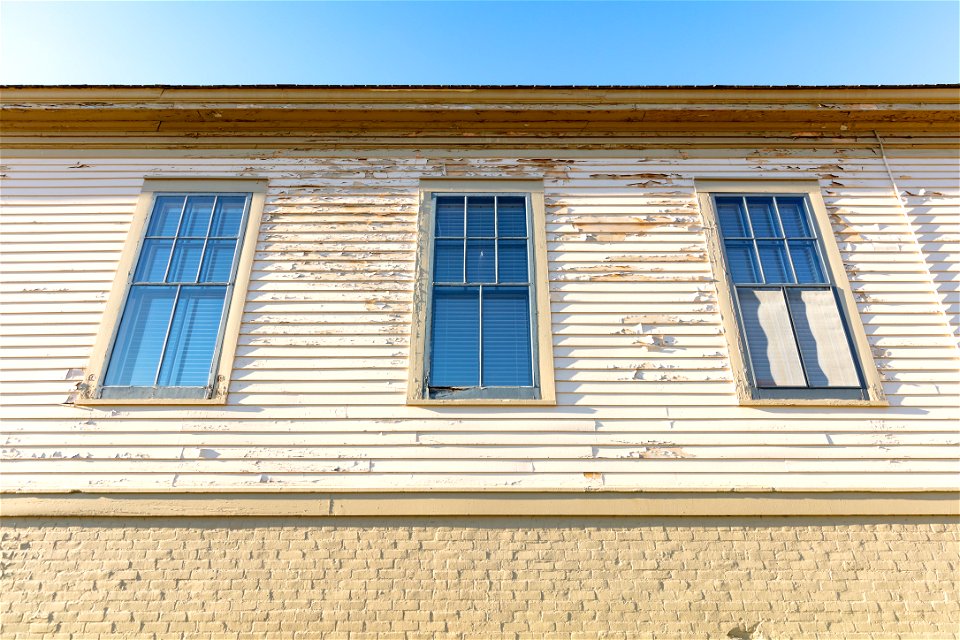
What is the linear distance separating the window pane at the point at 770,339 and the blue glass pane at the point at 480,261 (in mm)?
2504

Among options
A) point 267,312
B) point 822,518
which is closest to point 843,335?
point 822,518

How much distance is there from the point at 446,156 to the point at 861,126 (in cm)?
473

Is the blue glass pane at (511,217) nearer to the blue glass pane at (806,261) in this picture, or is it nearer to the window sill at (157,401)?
the blue glass pane at (806,261)

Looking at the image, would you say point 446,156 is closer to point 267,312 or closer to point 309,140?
point 309,140

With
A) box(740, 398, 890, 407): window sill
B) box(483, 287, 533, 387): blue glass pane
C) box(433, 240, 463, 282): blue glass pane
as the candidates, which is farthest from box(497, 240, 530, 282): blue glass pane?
box(740, 398, 890, 407): window sill

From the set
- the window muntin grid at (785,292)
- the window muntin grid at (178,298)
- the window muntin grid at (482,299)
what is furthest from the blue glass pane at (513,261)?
the window muntin grid at (178,298)

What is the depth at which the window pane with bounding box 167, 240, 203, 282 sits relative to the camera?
6.20m

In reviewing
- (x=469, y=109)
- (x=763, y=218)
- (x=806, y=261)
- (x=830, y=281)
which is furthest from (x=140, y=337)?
(x=830, y=281)

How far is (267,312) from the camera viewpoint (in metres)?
5.92

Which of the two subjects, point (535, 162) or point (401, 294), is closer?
point (401, 294)

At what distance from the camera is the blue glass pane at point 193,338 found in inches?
224

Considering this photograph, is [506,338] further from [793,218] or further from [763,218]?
[793,218]

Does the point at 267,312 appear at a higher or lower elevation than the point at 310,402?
higher

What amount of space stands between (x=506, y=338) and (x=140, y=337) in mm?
3475
